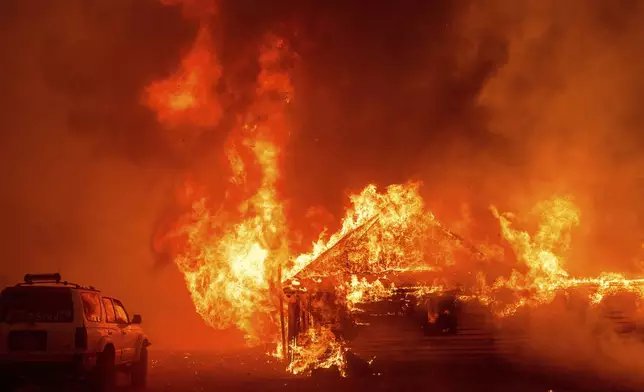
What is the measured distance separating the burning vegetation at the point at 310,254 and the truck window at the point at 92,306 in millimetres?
4849

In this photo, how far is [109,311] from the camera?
1383 centimetres

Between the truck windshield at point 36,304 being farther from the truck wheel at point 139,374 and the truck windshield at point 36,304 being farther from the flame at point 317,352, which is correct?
the flame at point 317,352

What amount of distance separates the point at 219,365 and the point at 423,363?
634 cm

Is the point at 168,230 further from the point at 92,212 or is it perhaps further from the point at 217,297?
the point at 217,297

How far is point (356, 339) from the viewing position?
16.4 m

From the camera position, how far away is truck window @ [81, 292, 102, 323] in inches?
492

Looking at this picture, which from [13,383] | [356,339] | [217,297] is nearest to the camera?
[13,383]

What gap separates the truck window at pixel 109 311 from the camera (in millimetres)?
13582

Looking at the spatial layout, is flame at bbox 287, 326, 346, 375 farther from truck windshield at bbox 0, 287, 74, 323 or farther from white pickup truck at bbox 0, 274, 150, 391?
truck windshield at bbox 0, 287, 74, 323

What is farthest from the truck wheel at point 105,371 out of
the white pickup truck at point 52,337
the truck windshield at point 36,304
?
the truck windshield at point 36,304

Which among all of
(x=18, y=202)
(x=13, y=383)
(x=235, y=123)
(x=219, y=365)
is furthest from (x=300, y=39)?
(x=13, y=383)

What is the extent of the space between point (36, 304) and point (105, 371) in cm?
171

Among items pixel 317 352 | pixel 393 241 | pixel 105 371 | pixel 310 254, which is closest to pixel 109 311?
pixel 105 371

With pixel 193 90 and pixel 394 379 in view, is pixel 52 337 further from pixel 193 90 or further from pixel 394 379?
pixel 193 90
